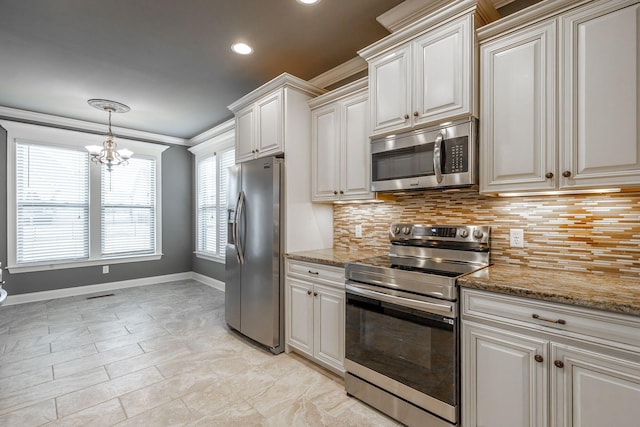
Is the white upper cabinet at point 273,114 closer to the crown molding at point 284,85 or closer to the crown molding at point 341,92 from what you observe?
the crown molding at point 284,85

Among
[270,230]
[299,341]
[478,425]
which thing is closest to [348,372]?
[299,341]

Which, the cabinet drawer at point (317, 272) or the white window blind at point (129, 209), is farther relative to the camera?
the white window blind at point (129, 209)

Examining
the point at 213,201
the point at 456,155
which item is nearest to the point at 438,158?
the point at 456,155

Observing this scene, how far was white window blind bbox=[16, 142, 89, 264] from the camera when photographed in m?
4.50

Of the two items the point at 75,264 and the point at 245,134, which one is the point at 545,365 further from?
the point at 75,264

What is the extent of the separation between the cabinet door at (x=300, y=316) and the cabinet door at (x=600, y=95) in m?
1.95

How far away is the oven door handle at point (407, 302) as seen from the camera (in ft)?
5.62

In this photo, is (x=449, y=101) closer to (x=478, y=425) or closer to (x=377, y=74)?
(x=377, y=74)

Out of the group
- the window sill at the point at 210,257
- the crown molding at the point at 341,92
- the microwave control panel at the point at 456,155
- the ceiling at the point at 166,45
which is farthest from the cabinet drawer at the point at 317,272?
the window sill at the point at 210,257

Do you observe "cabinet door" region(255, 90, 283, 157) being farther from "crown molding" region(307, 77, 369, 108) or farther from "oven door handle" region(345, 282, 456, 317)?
"oven door handle" region(345, 282, 456, 317)

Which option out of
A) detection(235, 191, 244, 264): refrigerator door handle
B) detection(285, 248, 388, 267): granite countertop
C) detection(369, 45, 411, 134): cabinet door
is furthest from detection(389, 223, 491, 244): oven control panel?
detection(235, 191, 244, 264): refrigerator door handle

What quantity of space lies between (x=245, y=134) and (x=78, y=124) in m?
3.36

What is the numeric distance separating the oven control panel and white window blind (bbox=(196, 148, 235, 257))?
3.26 metres

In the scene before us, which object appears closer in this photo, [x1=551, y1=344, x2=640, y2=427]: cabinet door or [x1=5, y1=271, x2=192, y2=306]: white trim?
[x1=551, y1=344, x2=640, y2=427]: cabinet door
